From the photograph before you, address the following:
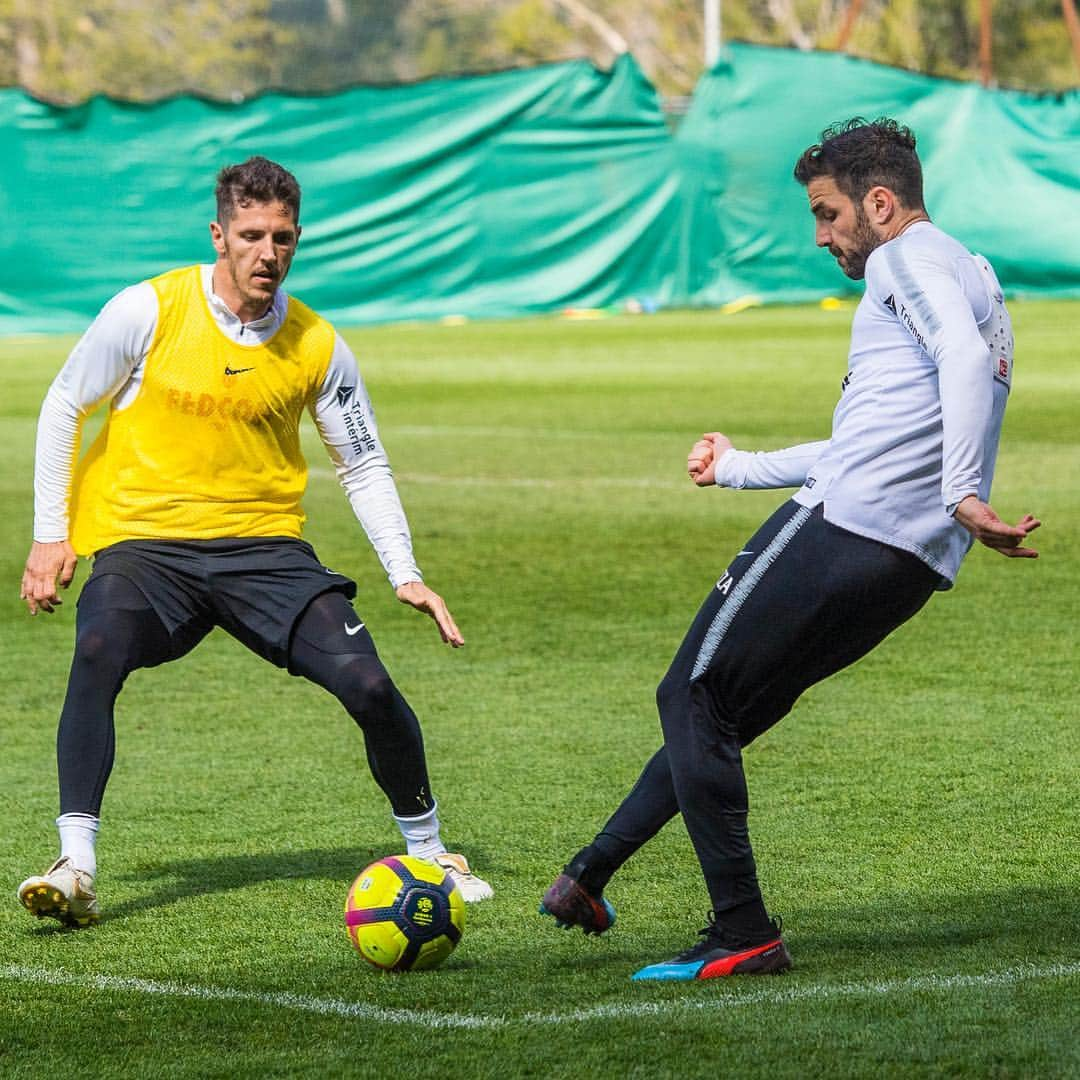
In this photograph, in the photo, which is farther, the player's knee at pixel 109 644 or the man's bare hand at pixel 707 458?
the player's knee at pixel 109 644

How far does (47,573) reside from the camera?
222 inches

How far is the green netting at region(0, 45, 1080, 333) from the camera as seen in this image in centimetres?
2805

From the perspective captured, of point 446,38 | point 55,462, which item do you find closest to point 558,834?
point 55,462

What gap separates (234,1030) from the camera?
14.8 ft

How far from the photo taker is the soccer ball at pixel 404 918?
Result: 16.4 feet

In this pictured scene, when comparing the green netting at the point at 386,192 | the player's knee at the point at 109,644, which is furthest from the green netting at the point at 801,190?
the player's knee at the point at 109,644

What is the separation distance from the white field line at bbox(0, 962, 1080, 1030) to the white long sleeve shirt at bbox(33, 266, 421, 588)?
1.34m

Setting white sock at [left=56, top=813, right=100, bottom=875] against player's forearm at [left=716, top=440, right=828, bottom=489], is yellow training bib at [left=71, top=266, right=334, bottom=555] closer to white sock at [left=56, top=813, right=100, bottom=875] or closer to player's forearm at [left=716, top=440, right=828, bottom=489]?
white sock at [left=56, top=813, right=100, bottom=875]

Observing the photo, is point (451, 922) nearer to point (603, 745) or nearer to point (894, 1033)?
point (894, 1033)

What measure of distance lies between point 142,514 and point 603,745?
2.29m

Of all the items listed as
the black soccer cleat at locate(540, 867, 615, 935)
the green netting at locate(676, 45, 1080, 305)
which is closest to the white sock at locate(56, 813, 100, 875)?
the black soccer cleat at locate(540, 867, 615, 935)

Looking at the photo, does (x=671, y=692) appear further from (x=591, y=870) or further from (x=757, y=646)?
(x=591, y=870)

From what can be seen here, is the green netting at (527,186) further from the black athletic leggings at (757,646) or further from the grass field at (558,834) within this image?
the black athletic leggings at (757,646)

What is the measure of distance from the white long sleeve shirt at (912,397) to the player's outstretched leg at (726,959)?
0.92 meters
